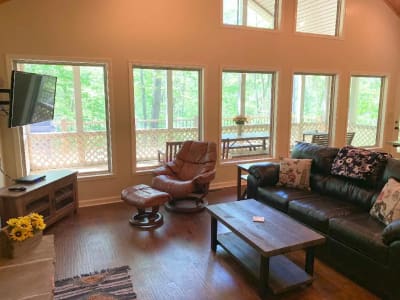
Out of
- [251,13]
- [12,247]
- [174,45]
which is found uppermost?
[251,13]

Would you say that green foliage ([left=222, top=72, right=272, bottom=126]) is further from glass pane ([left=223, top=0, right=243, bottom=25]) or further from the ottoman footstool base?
the ottoman footstool base

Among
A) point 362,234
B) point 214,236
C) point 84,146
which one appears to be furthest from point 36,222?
point 84,146

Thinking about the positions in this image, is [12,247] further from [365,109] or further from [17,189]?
[365,109]

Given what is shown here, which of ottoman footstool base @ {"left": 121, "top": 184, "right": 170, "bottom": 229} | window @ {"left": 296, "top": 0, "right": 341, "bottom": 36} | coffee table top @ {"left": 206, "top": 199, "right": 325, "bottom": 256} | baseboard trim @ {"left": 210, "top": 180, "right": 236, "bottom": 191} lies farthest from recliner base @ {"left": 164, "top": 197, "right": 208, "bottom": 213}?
window @ {"left": 296, "top": 0, "right": 341, "bottom": 36}

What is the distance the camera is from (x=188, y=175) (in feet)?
14.6

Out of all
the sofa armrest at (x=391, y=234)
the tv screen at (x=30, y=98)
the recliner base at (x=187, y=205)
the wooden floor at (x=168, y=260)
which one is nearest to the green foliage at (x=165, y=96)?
the tv screen at (x=30, y=98)

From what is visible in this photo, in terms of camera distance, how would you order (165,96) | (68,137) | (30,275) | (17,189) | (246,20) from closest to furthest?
(30,275)
(17,189)
(246,20)
(165,96)
(68,137)

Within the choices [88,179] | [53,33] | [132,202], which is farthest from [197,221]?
[53,33]

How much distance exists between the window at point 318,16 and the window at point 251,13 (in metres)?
0.56

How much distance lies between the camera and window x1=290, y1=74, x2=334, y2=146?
19.9ft

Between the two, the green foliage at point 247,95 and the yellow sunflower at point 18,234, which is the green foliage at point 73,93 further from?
the yellow sunflower at point 18,234

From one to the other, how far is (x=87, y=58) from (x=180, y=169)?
2.08 metres

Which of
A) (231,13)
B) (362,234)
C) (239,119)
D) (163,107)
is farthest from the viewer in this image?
(163,107)

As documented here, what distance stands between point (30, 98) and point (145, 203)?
186 cm
